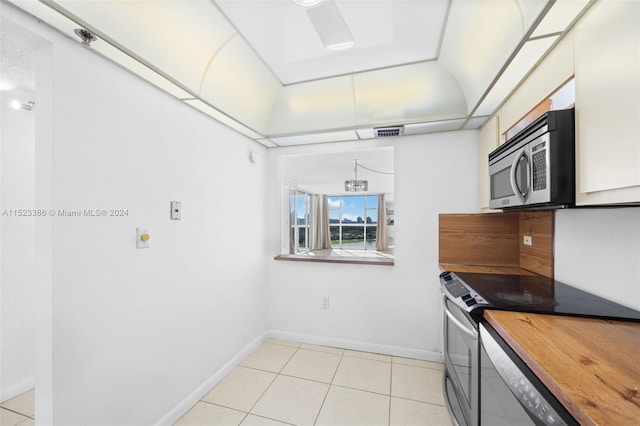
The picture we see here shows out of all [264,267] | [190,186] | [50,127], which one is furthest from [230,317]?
[50,127]

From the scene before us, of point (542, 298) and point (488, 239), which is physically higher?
point (488, 239)

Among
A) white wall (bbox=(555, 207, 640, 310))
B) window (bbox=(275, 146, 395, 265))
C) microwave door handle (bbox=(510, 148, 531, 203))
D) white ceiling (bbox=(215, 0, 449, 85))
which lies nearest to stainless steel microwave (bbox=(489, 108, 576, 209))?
microwave door handle (bbox=(510, 148, 531, 203))

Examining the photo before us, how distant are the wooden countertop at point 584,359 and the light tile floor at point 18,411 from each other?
2.77 m

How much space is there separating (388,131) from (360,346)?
2.20 meters

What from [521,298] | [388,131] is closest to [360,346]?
[521,298]

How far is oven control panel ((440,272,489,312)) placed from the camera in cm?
127

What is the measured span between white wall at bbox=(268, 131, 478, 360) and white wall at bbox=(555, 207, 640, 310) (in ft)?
2.86

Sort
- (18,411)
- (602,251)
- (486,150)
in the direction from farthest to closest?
(486,150) → (18,411) → (602,251)

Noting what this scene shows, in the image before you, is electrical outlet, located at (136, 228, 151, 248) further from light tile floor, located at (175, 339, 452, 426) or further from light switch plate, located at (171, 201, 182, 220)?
light tile floor, located at (175, 339, 452, 426)

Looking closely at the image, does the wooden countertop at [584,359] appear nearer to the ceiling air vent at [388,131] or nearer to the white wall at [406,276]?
the white wall at [406,276]

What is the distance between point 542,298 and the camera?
1.30 metres

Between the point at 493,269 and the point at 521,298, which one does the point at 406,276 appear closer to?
the point at 493,269

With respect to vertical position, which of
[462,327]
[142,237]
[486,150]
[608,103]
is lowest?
[462,327]

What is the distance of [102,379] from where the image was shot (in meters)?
1.33
